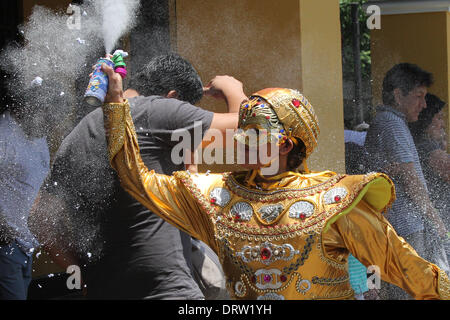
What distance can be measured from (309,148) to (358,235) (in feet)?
1.18

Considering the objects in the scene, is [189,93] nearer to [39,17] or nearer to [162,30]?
[162,30]

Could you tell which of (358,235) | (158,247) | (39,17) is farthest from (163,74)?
(358,235)

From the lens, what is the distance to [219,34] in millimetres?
3699

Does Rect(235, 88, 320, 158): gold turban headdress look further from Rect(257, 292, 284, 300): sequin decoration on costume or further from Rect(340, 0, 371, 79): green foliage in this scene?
Rect(340, 0, 371, 79): green foliage

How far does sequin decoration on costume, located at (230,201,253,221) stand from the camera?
226 cm

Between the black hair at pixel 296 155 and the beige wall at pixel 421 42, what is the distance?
1.51 m

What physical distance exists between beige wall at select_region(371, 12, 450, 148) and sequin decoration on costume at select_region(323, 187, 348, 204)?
1.63 meters

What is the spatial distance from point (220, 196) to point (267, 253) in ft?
0.92

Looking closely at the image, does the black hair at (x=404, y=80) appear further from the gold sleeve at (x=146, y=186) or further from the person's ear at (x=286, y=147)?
the gold sleeve at (x=146, y=186)

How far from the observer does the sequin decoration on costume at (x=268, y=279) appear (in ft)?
7.21

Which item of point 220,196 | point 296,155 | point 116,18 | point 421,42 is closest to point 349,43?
point 421,42

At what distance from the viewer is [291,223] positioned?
2203mm

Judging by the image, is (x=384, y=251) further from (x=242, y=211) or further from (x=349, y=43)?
(x=349, y=43)

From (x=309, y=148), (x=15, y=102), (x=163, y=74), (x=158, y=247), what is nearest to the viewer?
(x=309, y=148)
